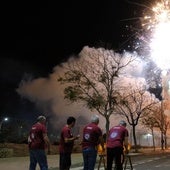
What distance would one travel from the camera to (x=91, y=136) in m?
15.9

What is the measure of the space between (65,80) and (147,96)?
17996 millimetres

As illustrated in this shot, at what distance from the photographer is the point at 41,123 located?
15656mm

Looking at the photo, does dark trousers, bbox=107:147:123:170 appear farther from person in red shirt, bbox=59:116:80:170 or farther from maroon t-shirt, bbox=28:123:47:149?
maroon t-shirt, bbox=28:123:47:149

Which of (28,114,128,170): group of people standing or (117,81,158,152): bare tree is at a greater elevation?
(117,81,158,152): bare tree

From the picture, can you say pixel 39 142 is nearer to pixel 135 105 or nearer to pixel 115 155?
pixel 115 155

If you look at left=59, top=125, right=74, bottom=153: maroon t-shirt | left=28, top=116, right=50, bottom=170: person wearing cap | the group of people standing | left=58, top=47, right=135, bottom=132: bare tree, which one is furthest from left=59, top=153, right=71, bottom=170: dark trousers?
left=58, top=47, right=135, bottom=132: bare tree

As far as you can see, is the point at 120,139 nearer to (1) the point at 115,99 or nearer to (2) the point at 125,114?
(1) the point at 115,99

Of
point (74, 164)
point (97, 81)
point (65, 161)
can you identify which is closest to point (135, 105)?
point (97, 81)

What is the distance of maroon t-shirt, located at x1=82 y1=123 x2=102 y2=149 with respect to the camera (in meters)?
15.9

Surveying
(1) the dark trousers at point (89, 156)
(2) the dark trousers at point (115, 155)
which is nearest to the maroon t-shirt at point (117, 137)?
(2) the dark trousers at point (115, 155)

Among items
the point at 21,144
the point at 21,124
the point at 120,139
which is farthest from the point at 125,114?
the point at 120,139

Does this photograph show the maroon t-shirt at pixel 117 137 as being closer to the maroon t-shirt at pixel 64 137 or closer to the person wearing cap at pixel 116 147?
the person wearing cap at pixel 116 147

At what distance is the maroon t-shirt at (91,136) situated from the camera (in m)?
15.9

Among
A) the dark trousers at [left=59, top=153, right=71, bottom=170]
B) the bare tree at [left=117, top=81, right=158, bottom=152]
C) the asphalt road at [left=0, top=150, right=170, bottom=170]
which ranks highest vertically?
the bare tree at [left=117, top=81, right=158, bottom=152]
